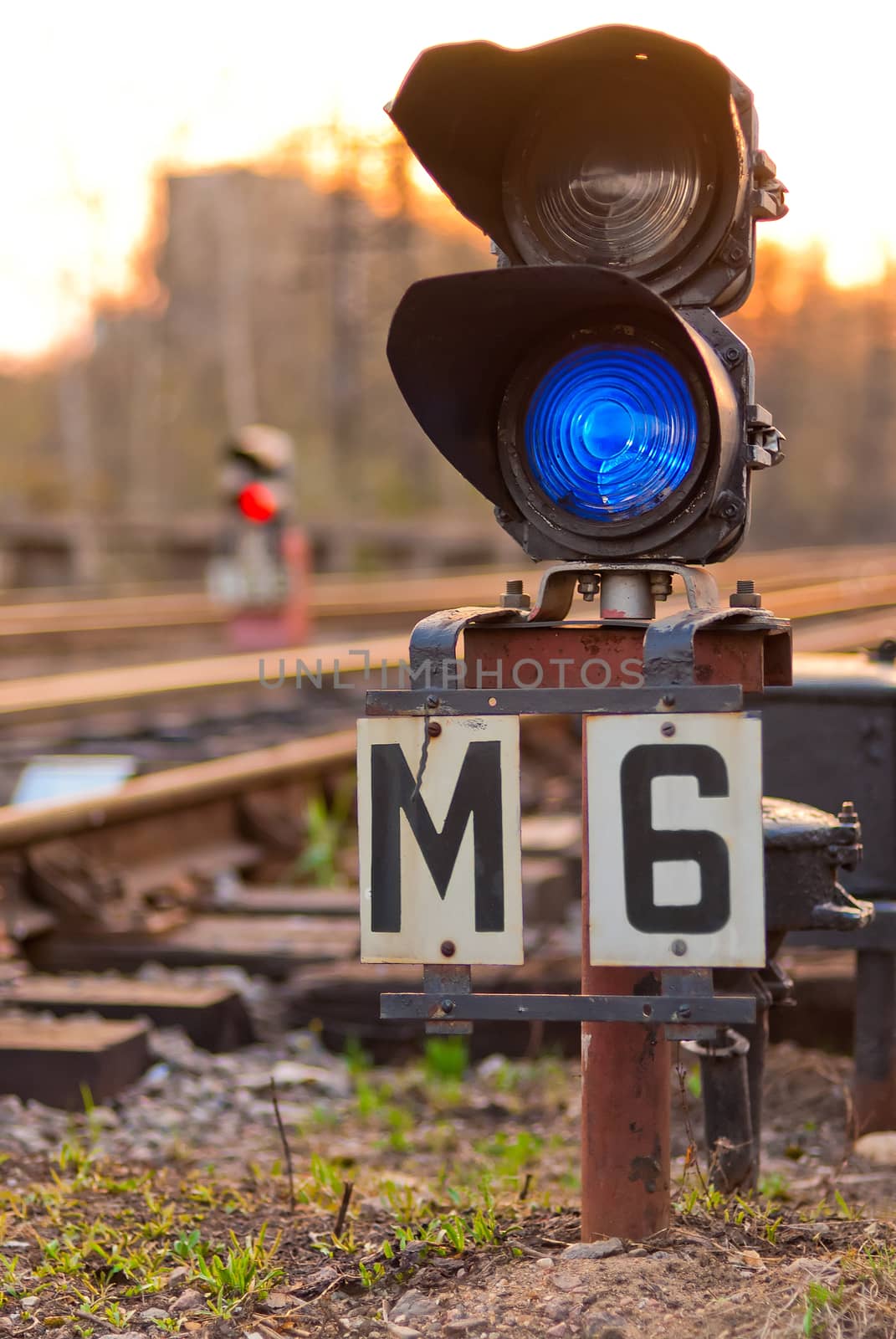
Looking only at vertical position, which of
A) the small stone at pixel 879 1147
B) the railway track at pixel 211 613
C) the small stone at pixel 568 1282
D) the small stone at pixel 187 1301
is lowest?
the small stone at pixel 187 1301

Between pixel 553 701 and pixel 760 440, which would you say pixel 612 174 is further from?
pixel 553 701

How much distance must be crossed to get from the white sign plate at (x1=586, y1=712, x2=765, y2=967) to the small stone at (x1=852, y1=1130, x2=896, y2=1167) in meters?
1.48

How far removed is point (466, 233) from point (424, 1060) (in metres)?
57.7

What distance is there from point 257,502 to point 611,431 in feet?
42.7

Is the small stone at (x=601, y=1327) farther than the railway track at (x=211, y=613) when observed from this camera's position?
No

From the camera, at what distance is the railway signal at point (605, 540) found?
2016mm

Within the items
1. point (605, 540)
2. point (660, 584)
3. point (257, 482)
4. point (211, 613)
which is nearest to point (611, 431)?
point (605, 540)

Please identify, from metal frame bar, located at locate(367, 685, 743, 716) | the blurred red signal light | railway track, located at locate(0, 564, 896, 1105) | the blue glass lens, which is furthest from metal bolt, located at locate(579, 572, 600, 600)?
the blurred red signal light

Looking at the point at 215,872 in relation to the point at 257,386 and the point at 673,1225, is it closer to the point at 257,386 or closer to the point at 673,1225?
the point at 673,1225

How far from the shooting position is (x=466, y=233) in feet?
194

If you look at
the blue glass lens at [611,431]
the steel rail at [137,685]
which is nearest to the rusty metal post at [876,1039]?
the blue glass lens at [611,431]

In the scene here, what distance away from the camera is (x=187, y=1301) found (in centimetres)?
233

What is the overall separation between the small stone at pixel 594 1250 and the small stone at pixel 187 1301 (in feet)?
1.85

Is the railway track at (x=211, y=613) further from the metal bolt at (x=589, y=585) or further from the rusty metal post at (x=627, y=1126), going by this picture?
the rusty metal post at (x=627, y=1126)
